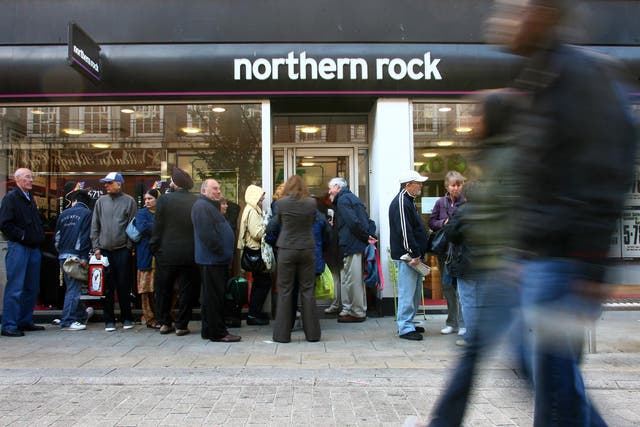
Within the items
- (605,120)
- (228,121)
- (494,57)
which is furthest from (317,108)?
(605,120)

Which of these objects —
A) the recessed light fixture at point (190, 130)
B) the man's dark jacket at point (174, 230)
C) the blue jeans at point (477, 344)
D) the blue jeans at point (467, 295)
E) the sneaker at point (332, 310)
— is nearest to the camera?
the blue jeans at point (477, 344)

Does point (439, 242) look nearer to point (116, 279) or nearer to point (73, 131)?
point (116, 279)

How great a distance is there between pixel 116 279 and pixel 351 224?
3.21m

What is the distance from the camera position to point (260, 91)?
7445mm

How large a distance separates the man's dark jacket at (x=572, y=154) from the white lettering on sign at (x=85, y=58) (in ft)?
19.8

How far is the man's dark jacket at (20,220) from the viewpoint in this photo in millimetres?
A: 6547

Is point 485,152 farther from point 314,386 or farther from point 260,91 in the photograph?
point 260,91

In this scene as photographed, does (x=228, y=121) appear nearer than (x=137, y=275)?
No

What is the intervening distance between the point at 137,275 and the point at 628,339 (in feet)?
20.8

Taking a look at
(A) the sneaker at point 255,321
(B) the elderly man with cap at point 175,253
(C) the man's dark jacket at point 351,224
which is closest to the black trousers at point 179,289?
(B) the elderly man with cap at point 175,253

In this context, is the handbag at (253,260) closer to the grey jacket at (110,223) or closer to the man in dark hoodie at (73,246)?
the grey jacket at (110,223)

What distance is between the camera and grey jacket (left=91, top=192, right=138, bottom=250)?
22.6 ft

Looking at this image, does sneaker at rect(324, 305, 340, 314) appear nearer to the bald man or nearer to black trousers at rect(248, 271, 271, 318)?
black trousers at rect(248, 271, 271, 318)

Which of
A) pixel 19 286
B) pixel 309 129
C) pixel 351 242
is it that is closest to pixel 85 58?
pixel 19 286
